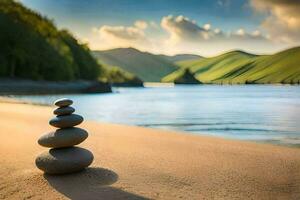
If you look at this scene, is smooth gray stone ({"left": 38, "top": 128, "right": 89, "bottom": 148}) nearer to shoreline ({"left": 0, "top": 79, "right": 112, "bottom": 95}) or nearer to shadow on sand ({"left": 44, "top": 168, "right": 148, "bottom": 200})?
shadow on sand ({"left": 44, "top": 168, "right": 148, "bottom": 200})

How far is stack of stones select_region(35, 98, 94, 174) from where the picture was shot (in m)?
10.3

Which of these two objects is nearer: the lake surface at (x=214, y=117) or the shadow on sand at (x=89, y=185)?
the shadow on sand at (x=89, y=185)

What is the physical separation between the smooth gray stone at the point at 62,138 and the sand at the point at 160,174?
0.77 m

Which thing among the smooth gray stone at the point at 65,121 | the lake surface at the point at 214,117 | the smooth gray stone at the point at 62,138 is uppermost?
the smooth gray stone at the point at 65,121

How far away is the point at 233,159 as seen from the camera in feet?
42.4

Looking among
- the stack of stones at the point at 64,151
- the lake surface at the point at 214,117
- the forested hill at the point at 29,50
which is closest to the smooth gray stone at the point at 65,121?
the stack of stones at the point at 64,151

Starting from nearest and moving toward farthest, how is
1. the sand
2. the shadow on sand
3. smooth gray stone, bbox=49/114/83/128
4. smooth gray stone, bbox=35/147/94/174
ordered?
the shadow on sand, the sand, smooth gray stone, bbox=35/147/94/174, smooth gray stone, bbox=49/114/83/128

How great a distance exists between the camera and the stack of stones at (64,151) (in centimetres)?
1033

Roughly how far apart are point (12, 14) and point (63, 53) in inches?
629

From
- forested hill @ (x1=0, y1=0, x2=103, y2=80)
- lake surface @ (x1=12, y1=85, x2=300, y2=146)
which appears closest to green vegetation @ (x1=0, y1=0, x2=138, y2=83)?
forested hill @ (x1=0, y1=0, x2=103, y2=80)

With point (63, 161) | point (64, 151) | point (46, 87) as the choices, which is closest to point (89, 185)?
point (63, 161)

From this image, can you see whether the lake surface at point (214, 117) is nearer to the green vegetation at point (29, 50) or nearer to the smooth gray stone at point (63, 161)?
the smooth gray stone at point (63, 161)

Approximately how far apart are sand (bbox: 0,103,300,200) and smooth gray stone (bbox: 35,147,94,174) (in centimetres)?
17

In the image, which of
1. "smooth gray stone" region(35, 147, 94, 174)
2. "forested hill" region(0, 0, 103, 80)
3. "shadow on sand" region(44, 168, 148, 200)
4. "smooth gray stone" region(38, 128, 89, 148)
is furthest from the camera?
"forested hill" region(0, 0, 103, 80)
